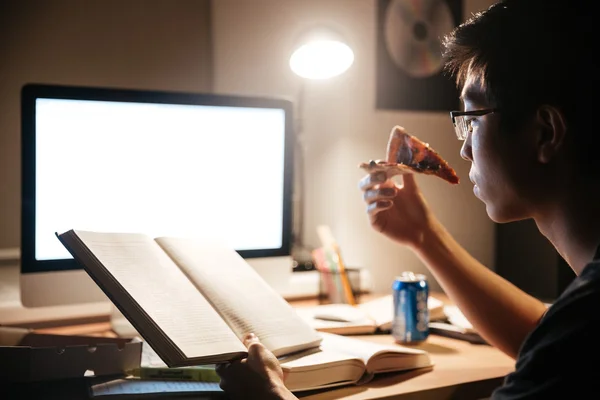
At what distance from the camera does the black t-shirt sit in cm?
62

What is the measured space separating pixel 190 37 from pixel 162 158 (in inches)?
24.6

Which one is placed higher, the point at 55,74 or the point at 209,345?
the point at 55,74

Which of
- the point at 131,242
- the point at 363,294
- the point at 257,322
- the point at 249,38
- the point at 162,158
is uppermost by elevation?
the point at 249,38

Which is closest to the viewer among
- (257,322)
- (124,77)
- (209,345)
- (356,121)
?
(209,345)

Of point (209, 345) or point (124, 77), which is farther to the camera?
point (124, 77)

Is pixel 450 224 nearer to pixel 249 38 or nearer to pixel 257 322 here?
pixel 249 38

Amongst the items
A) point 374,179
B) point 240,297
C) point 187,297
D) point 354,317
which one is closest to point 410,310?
point 354,317

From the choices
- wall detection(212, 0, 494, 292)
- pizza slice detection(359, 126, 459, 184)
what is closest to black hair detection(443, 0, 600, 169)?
pizza slice detection(359, 126, 459, 184)

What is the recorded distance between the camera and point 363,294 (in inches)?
67.9

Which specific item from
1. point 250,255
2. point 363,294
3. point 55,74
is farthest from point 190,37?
point 363,294

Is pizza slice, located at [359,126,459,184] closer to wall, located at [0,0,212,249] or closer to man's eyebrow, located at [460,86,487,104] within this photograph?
man's eyebrow, located at [460,86,487,104]

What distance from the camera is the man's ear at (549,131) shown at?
2.55ft

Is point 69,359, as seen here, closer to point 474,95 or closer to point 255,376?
point 255,376

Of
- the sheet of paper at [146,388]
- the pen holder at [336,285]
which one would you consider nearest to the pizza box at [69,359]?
the sheet of paper at [146,388]
